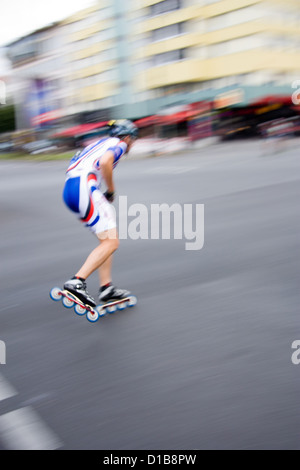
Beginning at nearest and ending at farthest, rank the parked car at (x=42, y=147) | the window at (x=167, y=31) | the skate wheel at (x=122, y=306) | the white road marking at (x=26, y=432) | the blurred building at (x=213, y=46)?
the white road marking at (x=26, y=432) → the skate wheel at (x=122, y=306) → the parked car at (x=42, y=147) → the blurred building at (x=213, y=46) → the window at (x=167, y=31)

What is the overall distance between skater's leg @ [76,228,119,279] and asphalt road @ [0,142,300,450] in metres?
0.46

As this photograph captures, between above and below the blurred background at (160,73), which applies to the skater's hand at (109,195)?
below

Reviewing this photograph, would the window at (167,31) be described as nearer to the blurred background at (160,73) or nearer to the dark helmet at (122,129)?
the blurred background at (160,73)

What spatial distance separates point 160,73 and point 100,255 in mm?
45918

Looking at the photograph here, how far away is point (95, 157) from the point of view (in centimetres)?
495

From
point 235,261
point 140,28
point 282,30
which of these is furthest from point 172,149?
point 140,28

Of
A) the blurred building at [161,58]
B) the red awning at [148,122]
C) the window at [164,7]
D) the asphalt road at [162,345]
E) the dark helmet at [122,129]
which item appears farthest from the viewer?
the window at [164,7]

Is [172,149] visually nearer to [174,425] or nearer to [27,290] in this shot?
[27,290]

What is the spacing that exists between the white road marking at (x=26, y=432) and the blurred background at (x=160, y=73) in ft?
70.6

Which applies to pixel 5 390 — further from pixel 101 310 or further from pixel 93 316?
pixel 101 310

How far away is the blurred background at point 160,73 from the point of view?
28562mm

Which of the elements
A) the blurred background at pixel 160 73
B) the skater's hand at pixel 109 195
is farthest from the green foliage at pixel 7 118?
the skater's hand at pixel 109 195

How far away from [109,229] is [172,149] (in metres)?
19.5

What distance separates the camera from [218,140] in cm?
2767
